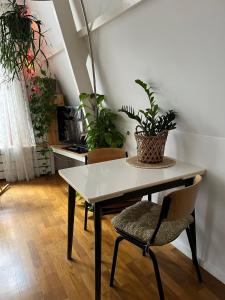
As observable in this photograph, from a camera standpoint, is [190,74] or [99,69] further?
[99,69]

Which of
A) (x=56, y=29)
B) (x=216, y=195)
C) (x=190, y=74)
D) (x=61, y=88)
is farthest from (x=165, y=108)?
(x=61, y=88)

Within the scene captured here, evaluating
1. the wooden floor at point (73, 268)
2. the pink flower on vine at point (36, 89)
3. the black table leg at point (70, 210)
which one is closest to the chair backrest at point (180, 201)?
the wooden floor at point (73, 268)

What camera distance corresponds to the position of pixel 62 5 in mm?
2305

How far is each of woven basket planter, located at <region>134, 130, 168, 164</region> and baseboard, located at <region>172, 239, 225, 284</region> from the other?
78cm

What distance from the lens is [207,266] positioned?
6.29 feet

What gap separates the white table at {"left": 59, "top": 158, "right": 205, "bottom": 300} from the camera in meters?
1.47

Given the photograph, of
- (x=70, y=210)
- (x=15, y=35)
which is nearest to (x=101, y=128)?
(x=70, y=210)

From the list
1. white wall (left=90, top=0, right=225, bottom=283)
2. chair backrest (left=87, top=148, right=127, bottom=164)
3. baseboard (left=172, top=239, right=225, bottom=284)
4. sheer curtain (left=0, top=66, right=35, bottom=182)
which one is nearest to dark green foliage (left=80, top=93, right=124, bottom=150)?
chair backrest (left=87, top=148, right=127, bottom=164)

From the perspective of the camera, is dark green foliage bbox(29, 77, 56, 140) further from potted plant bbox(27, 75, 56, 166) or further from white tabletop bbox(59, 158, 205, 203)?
white tabletop bbox(59, 158, 205, 203)

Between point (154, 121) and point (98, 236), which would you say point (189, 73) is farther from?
point (98, 236)

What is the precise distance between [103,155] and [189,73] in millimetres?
1075

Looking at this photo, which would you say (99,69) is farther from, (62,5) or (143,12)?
(143,12)

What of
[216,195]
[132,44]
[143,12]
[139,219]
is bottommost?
[139,219]

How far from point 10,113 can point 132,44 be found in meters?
2.48
